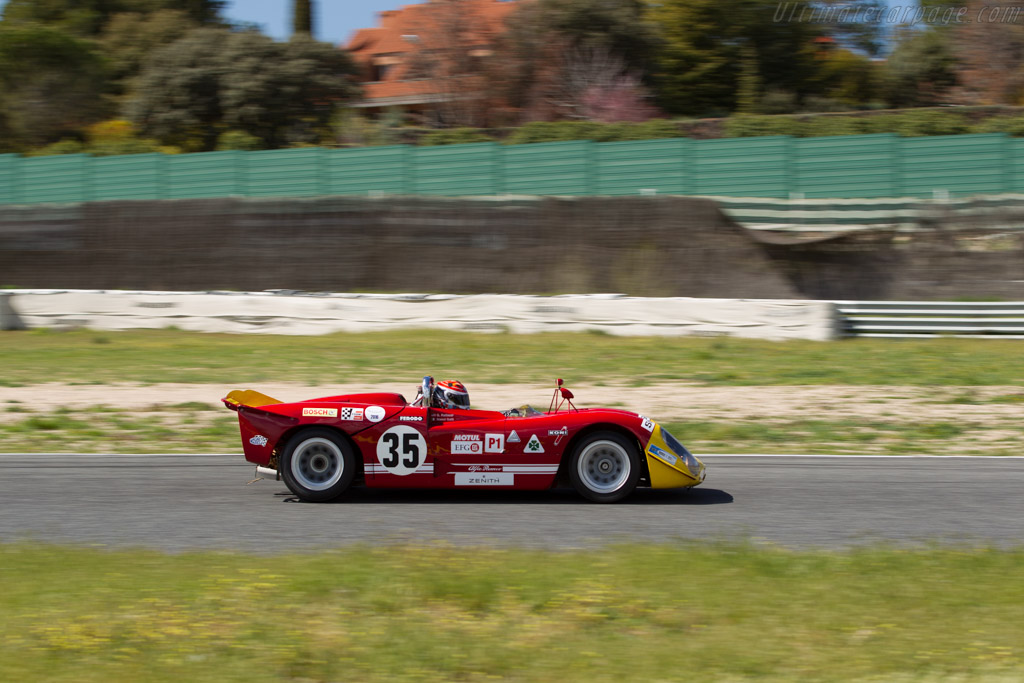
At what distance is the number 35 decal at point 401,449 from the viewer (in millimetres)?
7051

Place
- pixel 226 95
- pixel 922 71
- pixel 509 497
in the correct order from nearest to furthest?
pixel 509 497
pixel 226 95
pixel 922 71

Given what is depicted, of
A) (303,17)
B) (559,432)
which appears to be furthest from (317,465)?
(303,17)

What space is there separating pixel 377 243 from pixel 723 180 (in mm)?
6874

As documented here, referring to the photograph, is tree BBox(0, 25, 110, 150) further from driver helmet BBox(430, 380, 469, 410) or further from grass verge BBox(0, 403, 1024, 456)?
driver helmet BBox(430, 380, 469, 410)

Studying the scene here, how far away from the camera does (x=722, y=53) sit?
40062mm

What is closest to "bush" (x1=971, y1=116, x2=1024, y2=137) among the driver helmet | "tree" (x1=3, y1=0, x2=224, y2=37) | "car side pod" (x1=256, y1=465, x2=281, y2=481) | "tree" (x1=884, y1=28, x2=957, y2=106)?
"tree" (x1=884, y1=28, x2=957, y2=106)

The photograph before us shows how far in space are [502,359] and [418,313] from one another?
3023mm

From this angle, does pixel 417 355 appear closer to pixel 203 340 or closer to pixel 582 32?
pixel 203 340

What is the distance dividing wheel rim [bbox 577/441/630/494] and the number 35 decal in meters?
1.13

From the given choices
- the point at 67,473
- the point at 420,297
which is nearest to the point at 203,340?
the point at 420,297

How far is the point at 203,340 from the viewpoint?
1808 centimetres

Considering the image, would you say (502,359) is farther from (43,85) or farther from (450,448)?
(43,85)

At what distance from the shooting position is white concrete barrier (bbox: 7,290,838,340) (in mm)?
16953

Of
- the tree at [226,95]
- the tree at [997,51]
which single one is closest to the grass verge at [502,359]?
the tree at [226,95]
